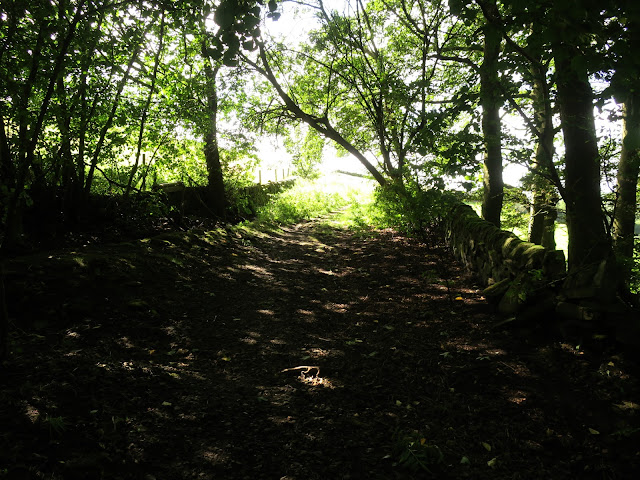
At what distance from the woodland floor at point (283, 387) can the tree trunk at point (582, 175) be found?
1.02m

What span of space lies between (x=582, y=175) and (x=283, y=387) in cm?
376

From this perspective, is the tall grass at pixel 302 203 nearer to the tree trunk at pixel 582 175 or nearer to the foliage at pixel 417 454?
the tree trunk at pixel 582 175

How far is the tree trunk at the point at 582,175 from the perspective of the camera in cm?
386

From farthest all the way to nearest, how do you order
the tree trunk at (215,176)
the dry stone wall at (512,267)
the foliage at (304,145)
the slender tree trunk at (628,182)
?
the foliage at (304,145) → the tree trunk at (215,176) → the dry stone wall at (512,267) → the slender tree trunk at (628,182)

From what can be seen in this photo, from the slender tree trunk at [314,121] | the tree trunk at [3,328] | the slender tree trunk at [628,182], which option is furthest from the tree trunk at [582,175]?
the slender tree trunk at [314,121]

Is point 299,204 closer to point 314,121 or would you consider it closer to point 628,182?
point 314,121

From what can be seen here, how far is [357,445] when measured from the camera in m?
2.72

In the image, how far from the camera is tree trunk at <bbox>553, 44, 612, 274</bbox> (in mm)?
3863

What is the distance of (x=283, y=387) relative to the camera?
347cm

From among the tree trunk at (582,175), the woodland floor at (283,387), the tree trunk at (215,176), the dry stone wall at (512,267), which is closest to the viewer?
the woodland floor at (283,387)

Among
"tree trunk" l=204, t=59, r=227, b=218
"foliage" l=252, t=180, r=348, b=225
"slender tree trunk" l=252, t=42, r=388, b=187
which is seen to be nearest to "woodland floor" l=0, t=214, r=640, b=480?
"tree trunk" l=204, t=59, r=227, b=218

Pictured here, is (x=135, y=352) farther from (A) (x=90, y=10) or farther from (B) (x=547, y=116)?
(B) (x=547, y=116)

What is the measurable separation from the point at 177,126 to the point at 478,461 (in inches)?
302

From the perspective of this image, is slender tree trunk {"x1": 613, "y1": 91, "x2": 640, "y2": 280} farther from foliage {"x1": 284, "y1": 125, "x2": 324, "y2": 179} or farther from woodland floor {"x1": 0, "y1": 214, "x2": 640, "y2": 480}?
foliage {"x1": 284, "y1": 125, "x2": 324, "y2": 179}
